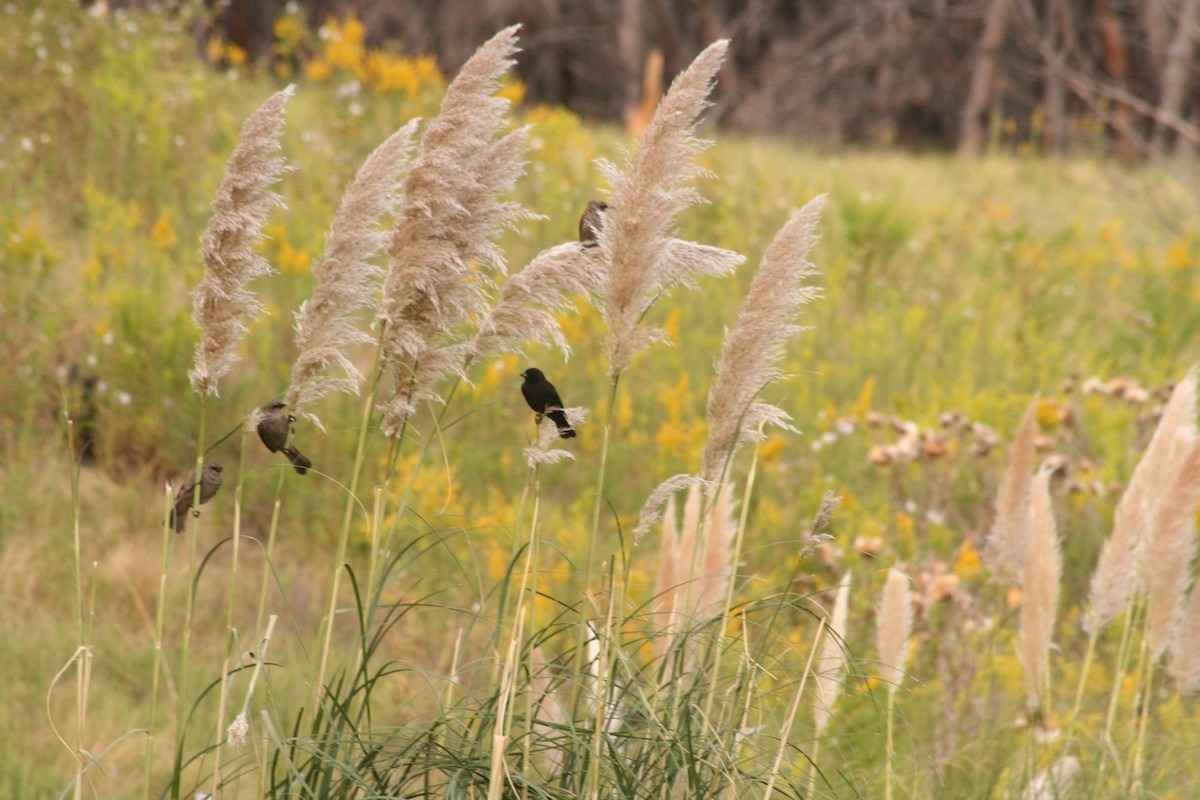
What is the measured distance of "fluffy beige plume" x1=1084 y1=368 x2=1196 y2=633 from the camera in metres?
2.41

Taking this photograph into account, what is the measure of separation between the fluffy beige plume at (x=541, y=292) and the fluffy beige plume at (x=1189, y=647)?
5.10 feet

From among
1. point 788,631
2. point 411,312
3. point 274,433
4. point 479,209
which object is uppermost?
point 479,209

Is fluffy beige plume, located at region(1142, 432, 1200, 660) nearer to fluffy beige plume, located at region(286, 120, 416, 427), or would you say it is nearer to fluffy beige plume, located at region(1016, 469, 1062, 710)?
fluffy beige plume, located at region(1016, 469, 1062, 710)

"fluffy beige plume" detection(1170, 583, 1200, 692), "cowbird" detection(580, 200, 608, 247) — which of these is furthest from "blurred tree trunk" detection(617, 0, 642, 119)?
"cowbird" detection(580, 200, 608, 247)

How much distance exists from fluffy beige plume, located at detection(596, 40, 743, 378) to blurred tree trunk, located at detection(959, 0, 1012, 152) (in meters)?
13.9

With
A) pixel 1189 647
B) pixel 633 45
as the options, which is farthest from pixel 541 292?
pixel 633 45

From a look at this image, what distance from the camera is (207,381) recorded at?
6.05 ft

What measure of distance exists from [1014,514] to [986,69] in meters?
14.4

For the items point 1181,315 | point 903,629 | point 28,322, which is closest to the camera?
point 903,629

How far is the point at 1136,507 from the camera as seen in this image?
2.44 meters

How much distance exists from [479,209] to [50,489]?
9.49 feet

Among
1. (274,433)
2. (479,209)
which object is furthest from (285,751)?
(479,209)

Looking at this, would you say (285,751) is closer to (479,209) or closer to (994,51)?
(479,209)

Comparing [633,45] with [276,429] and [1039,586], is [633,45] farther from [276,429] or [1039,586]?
[276,429]
